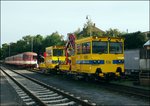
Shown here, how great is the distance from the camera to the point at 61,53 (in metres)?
33.1

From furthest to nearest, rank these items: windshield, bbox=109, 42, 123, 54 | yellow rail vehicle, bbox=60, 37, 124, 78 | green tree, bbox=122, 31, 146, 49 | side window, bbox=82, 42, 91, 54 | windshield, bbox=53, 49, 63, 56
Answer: green tree, bbox=122, 31, 146, 49 < windshield, bbox=53, 49, 63, 56 < windshield, bbox=109, 42, 123, 54 < side window, bbox=82, 42, 91, 54 < yellow rail vehicle, bbox=60, 37, 124, 78

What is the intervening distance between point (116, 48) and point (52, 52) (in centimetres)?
1260

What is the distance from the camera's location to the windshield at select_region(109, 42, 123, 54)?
68.7 ft

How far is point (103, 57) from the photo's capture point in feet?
67.6

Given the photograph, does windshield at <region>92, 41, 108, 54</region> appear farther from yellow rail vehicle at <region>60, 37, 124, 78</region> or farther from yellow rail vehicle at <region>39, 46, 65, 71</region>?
yellow rail vehicle at <region>39, 46, 65, 71</region>

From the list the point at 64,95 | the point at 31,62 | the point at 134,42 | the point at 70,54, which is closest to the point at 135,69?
the point at 70,54

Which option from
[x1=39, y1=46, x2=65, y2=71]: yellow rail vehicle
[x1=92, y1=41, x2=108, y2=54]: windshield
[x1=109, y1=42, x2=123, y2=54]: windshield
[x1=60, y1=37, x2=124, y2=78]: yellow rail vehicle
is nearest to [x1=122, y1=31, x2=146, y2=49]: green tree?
[x1=39, y1=46, x2=65, y2=71]: yellow rail vehicle

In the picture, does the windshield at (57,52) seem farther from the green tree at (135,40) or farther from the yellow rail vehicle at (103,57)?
the green tree at (135,40)

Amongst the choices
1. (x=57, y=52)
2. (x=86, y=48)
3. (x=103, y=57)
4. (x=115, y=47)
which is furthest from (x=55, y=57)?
(x=103, y=57)

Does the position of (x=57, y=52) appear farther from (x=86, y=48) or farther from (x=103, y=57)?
(x=103, y=57)

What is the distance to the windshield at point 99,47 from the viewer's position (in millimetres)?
20478

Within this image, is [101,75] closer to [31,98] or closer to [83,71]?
[83,71]

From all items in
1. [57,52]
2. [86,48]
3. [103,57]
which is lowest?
[103,57]

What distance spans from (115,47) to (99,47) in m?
1.07
